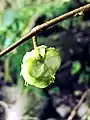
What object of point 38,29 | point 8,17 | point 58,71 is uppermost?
point 8,17

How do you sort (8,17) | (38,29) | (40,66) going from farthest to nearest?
(8,17)
(40,66)
(38,29)

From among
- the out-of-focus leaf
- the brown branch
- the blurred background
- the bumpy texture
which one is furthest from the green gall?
the brown branch

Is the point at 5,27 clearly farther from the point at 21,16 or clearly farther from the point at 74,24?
the point at 74,24

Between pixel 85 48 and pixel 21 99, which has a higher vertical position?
pixel 85 48

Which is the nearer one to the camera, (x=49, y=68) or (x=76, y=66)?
(x=49, y=68)

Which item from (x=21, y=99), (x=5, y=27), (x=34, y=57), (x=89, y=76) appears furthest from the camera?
(x=89, y=76)

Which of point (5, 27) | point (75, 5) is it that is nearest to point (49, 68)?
point (5, 27)

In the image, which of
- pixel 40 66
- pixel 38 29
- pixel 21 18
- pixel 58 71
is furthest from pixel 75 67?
pixel 38 29

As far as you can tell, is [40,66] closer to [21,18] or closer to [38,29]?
[38,29]
